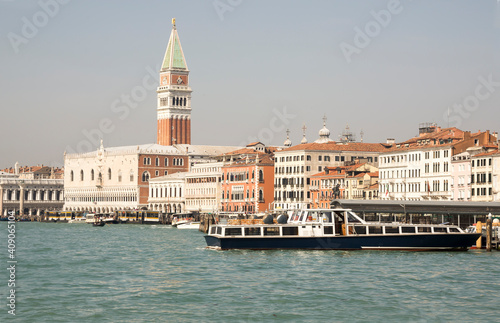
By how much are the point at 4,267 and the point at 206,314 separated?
1411cm

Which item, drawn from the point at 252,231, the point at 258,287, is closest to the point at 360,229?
the point at 252,231

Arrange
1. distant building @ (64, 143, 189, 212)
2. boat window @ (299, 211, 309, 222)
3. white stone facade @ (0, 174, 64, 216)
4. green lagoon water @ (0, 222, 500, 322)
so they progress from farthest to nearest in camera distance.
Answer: white stone facade @ (0, 174, 64, 216) < distant building @ (64, 143, 189, 212) < boat window @ (299, 211, 309, 222) < green lagoon water @ (0, 222, 500, 322)

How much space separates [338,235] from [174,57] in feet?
351

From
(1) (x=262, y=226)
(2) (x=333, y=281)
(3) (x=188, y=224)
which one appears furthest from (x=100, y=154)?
(2) (x=333, y=281)

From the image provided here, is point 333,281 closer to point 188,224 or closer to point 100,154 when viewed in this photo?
point 188,224

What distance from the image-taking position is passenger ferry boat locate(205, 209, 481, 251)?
1684 inches

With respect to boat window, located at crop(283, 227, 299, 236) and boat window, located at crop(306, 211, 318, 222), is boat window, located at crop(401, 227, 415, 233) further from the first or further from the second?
boat window, located at crop(283, 227, 299, 236)

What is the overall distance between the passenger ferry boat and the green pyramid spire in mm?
105452

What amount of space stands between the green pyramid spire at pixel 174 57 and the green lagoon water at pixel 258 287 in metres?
104

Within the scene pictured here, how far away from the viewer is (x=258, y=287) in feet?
101

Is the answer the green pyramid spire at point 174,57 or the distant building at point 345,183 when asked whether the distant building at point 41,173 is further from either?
the distant building at point 345,183

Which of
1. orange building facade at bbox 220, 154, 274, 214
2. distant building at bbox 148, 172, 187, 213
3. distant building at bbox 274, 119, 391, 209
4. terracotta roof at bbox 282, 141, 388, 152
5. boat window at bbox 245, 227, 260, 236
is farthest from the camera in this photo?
distant building at bbox 148, 172, 187, 213

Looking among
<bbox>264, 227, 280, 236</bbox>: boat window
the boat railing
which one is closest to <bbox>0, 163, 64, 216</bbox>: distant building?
<bbox>264, 227, 280, 236</bbox>: boat window

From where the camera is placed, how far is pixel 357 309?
87.2ft
